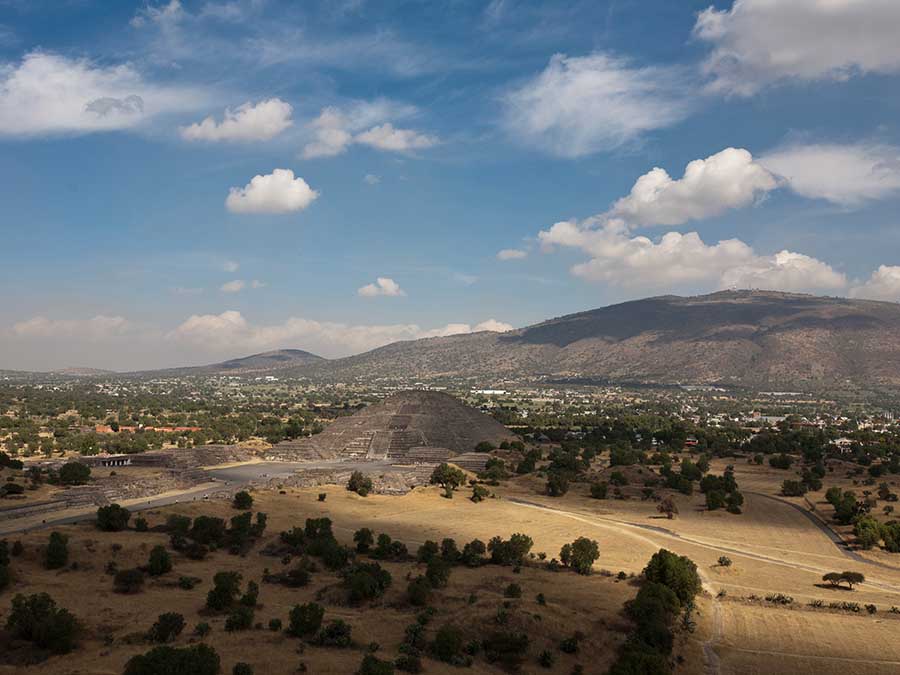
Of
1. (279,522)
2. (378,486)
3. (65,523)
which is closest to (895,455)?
(378,486)

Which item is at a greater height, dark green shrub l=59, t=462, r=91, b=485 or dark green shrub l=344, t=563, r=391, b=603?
dark green shrub l=59, t=462, r=91, b=485

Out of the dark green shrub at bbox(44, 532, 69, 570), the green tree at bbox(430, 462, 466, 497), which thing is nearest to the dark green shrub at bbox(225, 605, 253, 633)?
the dark green shrub at bbox(44, 532, 69, 570)

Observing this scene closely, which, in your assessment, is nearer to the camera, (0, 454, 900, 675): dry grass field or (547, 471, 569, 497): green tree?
(0, 454, 900, 675): dry grass field

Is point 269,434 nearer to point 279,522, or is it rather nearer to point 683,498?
point 279,522

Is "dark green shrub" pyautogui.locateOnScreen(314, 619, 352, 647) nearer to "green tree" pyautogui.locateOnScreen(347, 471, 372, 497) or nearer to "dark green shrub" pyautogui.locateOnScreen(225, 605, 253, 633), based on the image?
"dark green shrub" pyautogui.locateOnScreen(225, 605, 253, 633)

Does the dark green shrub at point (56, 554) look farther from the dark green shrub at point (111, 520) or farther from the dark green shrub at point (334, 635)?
the dark green shrub at point (334, 635)

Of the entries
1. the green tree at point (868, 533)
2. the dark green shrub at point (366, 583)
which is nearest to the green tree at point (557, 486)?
the green tree at point (868, 533)

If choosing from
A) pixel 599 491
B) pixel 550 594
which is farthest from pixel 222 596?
pixel 599 491

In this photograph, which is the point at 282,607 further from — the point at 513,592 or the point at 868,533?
the point at 868,533

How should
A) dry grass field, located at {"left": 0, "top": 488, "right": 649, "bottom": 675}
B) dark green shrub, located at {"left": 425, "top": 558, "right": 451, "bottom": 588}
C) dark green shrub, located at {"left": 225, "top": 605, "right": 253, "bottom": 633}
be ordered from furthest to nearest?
1. dark green shrub, located at {"left": 425, "top": 558, "right": 451, "bottom": 588}
2. dark green shrub, located at {"left": 225, "top": 605, "right": 253, "bottom": 633}
3. dry grass field, located at {"left": 0, "top": 488, "right": 649, "bottom": 675}
